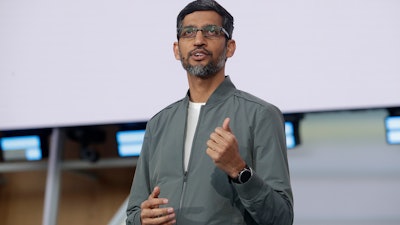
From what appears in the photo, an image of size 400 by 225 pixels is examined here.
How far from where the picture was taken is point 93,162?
16.4 ft

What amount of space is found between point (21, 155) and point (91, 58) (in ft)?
3.96

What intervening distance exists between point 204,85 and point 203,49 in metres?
0.09

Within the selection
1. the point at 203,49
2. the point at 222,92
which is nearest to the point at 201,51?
the point at 203,49

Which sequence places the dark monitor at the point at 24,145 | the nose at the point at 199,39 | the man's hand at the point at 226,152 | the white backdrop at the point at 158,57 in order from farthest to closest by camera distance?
1. the dark monitor at the point at 24,145
2. the white backdrop at the point at 158,57
3. the nose at the point at 199,39
4. the man's hand at the point at 226,152

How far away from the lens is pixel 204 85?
1.40m

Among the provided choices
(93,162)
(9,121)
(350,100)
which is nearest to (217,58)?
(350,100)

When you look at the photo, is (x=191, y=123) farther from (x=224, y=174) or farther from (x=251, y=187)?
(x=251, y=187)

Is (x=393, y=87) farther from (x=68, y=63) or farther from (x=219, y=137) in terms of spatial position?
(x=219, y=137)

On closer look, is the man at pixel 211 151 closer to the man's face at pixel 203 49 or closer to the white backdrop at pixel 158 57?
the man's face at pixel 203 49

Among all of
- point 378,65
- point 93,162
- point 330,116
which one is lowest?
point 93,162

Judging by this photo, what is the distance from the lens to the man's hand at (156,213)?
3.97 ft

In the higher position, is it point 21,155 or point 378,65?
point 378,65

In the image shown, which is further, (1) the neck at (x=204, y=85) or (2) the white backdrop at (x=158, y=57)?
(2) the white backdrop at (x=158, y=57)

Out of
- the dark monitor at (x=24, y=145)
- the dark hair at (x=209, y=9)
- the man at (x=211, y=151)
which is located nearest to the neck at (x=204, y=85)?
the man at (x=211, y=151)
